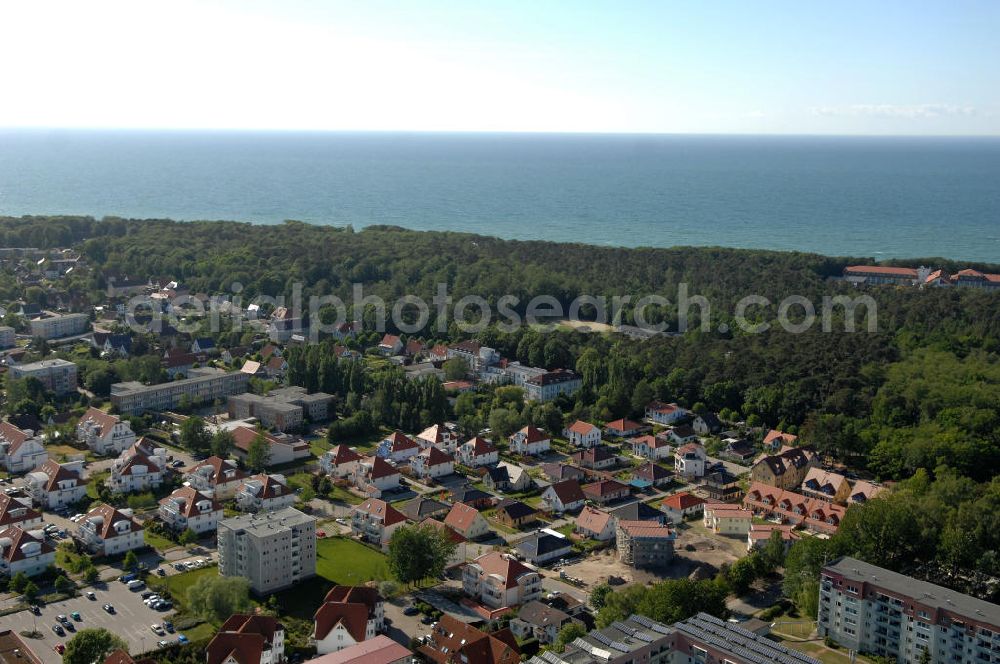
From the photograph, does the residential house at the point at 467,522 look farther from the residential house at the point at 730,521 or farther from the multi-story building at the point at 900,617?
the multi-story building at the point at 900,617

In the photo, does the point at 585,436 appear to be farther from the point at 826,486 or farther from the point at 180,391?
the point at 180,391

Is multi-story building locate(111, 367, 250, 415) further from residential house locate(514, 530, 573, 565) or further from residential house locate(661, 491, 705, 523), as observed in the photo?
residential house locate(661, 491, 705, 523)


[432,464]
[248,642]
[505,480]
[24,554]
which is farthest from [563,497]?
[24,554]

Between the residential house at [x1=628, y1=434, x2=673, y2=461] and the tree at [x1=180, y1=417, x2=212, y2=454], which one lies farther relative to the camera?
the residential house at [x1=628, y1=434, x2=673, y2=461]

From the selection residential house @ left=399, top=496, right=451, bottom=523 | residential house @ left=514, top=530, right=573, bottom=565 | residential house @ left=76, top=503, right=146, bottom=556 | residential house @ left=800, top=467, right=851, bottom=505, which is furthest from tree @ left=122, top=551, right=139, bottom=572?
residential house @ left=800, top=467, right=851, bottom=505

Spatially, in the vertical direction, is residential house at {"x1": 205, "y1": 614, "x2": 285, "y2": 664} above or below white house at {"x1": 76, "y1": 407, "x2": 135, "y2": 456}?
above
